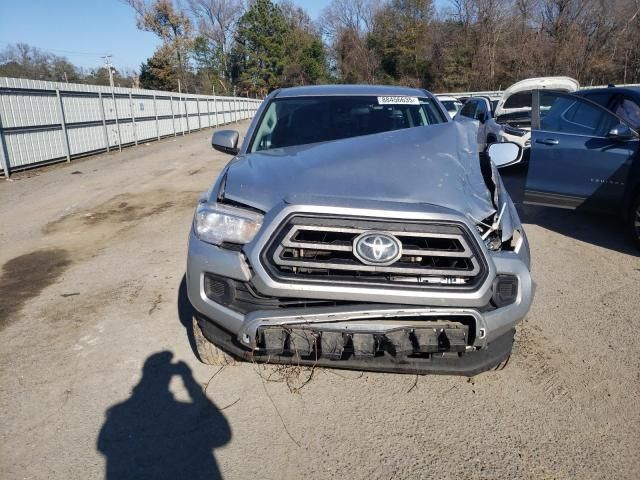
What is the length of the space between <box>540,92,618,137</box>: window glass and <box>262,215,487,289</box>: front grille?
4.16 meters

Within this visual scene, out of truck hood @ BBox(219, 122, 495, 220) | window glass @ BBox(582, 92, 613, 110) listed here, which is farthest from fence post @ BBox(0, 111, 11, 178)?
window glass @ BBox(582, 92, 613, 110)

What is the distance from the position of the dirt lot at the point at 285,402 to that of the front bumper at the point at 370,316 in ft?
1.17

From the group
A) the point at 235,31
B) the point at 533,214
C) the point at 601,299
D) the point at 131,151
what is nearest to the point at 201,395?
the point at 601,299

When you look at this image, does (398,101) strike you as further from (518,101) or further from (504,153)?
(518,101)

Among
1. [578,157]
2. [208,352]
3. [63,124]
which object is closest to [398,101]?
[208,352]

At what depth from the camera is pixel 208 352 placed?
271 cm

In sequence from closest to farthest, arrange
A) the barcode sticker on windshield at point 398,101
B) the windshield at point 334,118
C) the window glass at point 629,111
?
the windshield at point 334,118, the barcode sticker on windshield at point 398,101, the window glass at point 629,111

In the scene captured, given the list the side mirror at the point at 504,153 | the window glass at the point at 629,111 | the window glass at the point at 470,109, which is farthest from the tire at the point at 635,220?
the window glass at the point at 470,109

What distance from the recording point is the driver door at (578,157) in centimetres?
500

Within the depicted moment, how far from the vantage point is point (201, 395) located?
260 centimetres

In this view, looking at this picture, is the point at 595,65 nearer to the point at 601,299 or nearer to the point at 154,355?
the point at 601,299

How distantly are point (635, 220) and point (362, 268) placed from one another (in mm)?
4203

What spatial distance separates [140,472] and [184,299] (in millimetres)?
1934

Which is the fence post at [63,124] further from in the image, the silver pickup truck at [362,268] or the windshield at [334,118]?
the silver pickup truck at [362,268]
